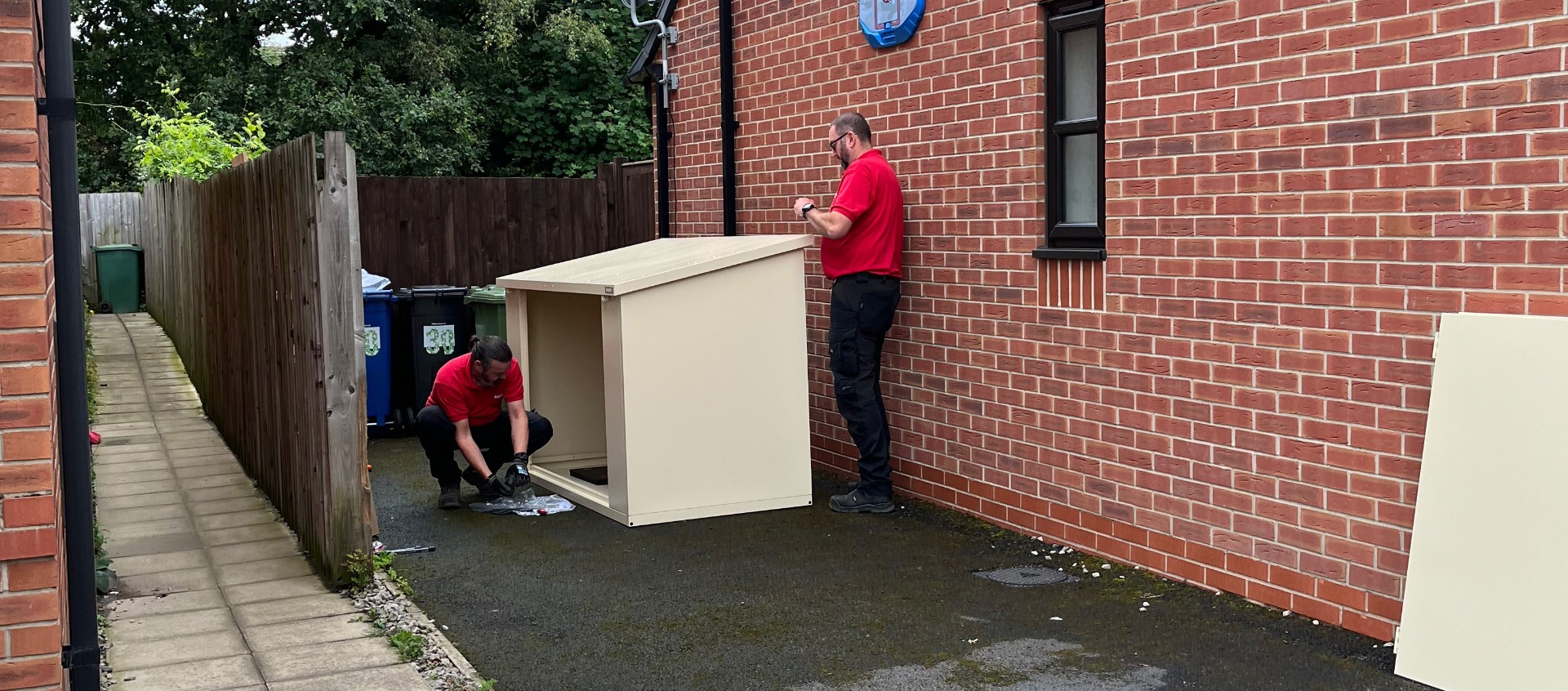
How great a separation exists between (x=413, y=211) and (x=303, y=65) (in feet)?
38.2

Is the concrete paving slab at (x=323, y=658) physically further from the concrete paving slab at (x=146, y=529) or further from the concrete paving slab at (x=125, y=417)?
the concrete paving slab at (x=125, y=417)

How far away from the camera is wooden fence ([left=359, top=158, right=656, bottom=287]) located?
587 inches

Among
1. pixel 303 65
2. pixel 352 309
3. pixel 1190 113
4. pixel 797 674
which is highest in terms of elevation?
pixel 303 65

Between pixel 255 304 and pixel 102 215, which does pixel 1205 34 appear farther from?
pixel 102 215

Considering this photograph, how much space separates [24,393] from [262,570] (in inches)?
132

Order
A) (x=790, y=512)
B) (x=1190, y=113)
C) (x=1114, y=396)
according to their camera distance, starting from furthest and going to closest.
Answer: (x=790, y=512) < (x=1114, y=396) < (x=1190, y=113)

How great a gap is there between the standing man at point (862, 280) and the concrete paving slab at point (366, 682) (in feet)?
10.9

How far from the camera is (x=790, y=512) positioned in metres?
7.98

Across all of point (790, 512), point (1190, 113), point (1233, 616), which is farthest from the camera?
point (790, 512)

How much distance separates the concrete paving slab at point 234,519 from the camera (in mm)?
7809

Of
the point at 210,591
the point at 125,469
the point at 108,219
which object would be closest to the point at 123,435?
the point at 125,469

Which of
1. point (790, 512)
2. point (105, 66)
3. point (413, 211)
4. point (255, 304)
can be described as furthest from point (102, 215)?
point (790, 512)

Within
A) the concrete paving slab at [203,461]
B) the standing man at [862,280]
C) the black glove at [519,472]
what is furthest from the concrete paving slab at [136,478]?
the standing man at [862,280]

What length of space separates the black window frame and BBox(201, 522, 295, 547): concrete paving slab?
4.03 m
